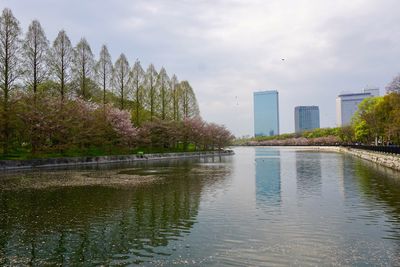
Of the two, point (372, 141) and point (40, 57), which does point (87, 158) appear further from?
point (372, 141)

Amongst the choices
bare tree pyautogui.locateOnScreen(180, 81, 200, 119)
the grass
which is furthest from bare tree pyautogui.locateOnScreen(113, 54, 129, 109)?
bare tree pyautogui.locateOnScreen(180, 81, 200, 119)

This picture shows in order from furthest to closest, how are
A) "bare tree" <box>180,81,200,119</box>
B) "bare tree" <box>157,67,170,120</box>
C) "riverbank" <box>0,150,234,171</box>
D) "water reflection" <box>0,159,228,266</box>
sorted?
"bare tree" <box>180,81,200,119</box>
"bare tree" <box>157,67,170,120</box>
"riverbank" <box>0,150,234,171</box>
"water reflection" <box>0,159,228,266</box>

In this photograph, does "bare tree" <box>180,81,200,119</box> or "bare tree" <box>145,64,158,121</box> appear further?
"bare tree" <box>180,81,200,119</box>

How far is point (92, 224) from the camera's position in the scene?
45.5ft

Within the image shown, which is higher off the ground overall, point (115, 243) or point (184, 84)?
point (184, 84)

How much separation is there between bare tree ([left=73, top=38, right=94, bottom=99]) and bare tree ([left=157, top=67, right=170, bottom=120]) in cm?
2335

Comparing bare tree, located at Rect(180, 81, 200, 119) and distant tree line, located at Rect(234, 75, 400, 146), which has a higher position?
bare tree, located at Rect(180, 81, 200, 119)

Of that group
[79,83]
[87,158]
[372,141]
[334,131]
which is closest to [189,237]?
[87,158]

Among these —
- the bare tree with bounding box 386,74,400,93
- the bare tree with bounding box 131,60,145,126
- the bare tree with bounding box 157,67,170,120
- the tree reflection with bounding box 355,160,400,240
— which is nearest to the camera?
the tree reflection with bounding box 355,160,400,240

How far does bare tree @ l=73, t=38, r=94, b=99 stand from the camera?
194 feet

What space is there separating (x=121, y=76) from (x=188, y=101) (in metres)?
27.4

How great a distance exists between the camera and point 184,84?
304ft

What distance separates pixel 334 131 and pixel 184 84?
109 meters

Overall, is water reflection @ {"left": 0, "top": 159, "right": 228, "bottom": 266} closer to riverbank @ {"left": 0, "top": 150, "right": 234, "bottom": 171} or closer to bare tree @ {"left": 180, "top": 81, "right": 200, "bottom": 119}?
riverbank @ {"left": 0, "top": 150, "right": 234, "bottom": 171}
